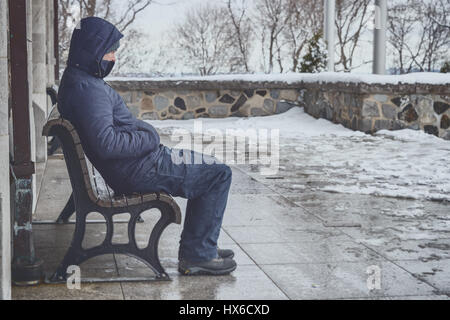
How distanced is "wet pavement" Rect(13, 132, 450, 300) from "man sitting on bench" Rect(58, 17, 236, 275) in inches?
8.2

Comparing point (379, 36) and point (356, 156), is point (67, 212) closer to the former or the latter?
point (356, 156)

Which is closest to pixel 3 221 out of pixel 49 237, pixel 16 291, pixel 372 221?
pixel 16 291

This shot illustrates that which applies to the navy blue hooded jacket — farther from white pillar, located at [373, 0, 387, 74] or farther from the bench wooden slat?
white pillar, located at [373, 0, 387, 74]

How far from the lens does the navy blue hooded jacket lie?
12.6ft

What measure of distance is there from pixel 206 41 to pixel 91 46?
62.2 ft

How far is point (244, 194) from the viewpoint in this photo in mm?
6914

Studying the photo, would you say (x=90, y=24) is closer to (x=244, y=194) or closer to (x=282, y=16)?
(x=244, y=194)

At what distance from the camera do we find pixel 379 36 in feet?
44.8

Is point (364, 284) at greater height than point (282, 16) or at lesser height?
lesser

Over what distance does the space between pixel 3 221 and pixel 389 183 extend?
5.03m

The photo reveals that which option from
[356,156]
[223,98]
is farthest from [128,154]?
[223,98]

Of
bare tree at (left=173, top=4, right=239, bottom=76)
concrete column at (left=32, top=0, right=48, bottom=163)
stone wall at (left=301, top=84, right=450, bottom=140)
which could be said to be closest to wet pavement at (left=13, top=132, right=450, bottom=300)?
concrete column at (left=32, top=0, right=48, bottom=163)

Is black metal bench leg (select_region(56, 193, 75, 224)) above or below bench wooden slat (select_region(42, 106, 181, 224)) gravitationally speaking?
below
